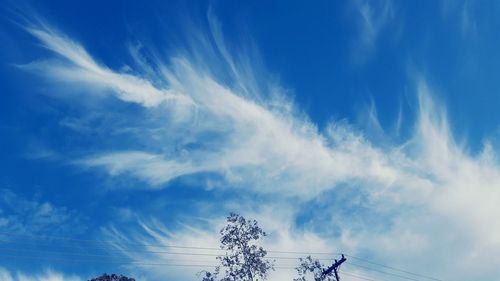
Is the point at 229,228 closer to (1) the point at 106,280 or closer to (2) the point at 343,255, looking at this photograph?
(2) the point at 343,255

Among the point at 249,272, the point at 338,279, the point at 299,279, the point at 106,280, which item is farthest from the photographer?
the point at 106,280

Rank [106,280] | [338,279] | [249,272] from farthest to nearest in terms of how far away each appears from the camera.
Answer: [106,280], [249,272], [338,279]

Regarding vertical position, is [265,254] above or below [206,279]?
above

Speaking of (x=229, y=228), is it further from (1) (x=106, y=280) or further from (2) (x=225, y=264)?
(1) (x=106, y=280)

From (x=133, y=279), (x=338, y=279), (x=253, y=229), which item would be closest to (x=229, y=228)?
(x=253, y=229)

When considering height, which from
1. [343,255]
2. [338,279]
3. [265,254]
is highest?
[265,254]

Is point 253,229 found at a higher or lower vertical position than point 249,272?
higher

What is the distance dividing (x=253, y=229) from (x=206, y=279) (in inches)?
307

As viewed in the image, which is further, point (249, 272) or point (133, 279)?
point (133, 279)

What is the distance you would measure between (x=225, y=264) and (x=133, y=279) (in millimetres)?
21586

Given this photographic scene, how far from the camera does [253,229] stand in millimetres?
44219

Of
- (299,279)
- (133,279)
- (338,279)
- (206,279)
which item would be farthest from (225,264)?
Result: (133,279)

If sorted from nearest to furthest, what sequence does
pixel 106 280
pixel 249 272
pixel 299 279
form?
1. pixel 249 272
2. pixel 299 279
3. pixel 106 280

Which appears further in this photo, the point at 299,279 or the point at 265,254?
the point at 299,279
